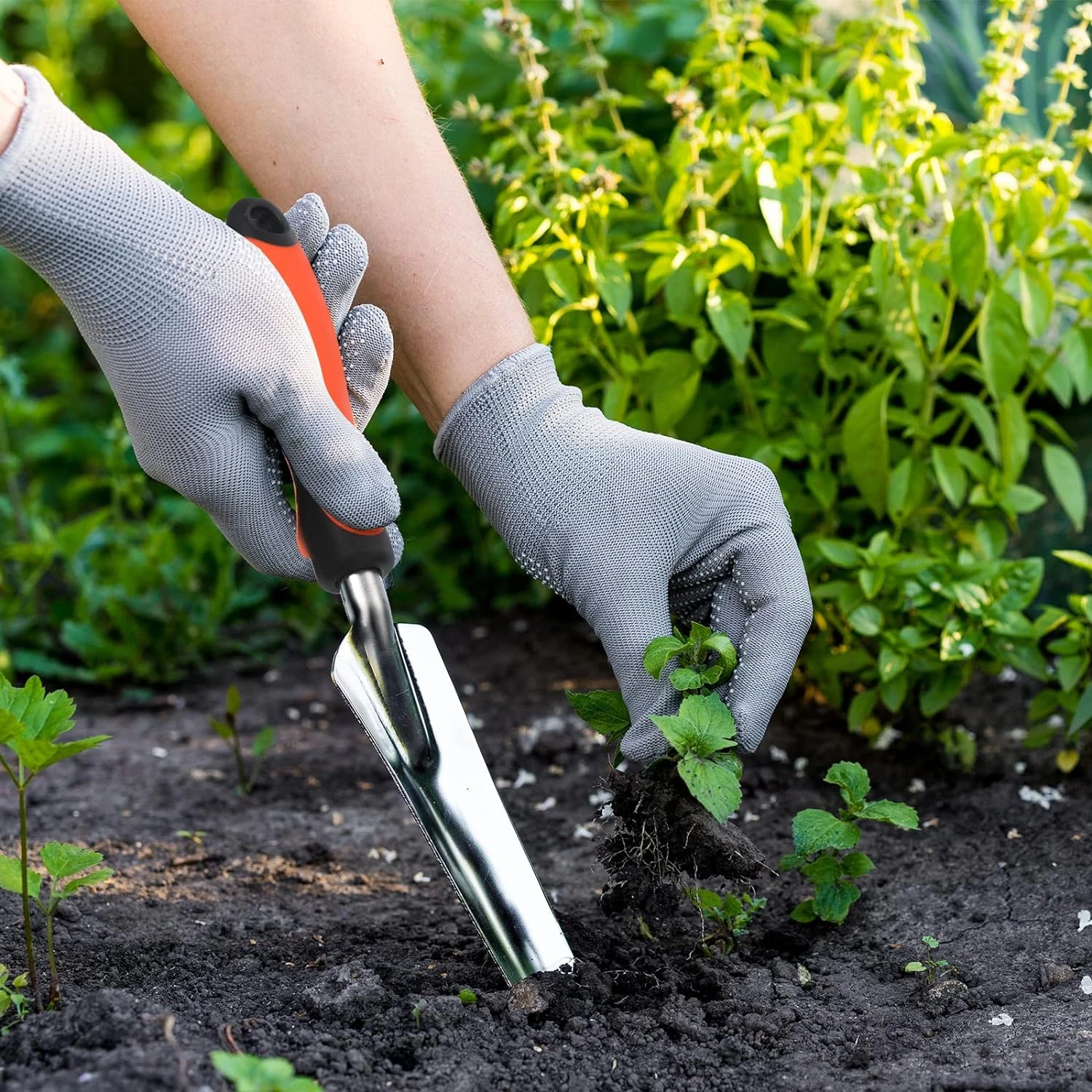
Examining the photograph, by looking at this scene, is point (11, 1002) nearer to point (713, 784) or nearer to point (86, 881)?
point (86, 881)

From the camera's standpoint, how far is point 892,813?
4.55ft

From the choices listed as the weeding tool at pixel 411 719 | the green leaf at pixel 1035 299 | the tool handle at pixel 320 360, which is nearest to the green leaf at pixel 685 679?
→ the weeding tool at pixel 411 719

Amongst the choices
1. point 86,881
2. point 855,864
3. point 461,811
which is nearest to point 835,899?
point 855,864

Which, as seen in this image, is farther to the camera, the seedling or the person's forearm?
the person's forearm

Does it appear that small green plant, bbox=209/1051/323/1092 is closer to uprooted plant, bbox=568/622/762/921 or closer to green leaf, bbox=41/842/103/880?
green leaf, bbox=41/842/103/880

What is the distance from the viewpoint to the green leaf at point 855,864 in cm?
147

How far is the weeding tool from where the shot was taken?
4.47 feet

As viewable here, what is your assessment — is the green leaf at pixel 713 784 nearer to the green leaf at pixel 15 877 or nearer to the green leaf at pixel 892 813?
the green leaf at pixel 892 813

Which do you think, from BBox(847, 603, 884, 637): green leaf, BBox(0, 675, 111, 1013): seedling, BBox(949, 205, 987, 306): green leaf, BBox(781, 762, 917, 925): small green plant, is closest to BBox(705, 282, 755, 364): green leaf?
BBox(949, 205, 987, 306): green leaf

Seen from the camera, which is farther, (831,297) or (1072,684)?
(831,297)

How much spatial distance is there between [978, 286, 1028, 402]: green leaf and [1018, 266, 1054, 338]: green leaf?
0.01 m

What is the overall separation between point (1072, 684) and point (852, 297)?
691 mm

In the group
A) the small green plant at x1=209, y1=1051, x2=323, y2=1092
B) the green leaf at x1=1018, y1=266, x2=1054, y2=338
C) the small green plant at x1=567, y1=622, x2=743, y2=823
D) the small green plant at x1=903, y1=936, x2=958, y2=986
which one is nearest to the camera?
the small green plant at x1=209, y1=1051, x2=323, y2=1092

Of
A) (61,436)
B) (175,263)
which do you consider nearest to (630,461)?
(175,263)
